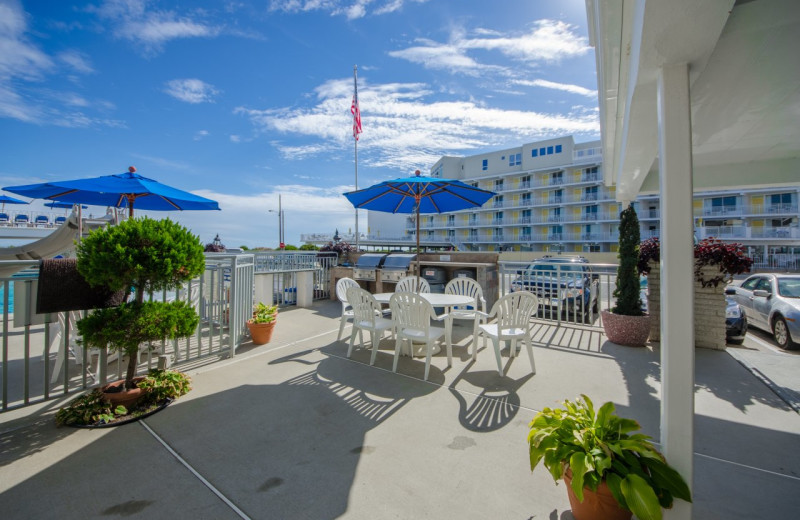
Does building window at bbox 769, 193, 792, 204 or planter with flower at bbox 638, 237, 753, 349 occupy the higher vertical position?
building window at bbox 769, 193, 792, 204

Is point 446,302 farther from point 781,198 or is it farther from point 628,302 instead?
point 781,198

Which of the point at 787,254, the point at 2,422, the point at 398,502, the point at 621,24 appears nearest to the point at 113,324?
the point at 2,422

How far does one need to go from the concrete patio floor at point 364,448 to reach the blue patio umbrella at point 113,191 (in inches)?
85.1

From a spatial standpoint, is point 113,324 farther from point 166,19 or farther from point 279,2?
point 279,2

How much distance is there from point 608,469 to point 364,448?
143 cm

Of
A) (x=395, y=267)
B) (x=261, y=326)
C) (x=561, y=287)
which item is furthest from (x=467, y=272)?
(x=261, y=326)

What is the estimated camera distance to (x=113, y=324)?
244 cm

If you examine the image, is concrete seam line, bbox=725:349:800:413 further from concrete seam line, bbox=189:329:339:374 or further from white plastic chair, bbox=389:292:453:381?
concrete seam line, bbox=189:329:339:374

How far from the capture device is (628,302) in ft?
15.0

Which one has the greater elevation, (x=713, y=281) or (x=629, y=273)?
(x=629, y=273)

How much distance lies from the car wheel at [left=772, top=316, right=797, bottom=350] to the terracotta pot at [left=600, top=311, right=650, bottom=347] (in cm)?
265

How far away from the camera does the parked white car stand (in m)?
5.00

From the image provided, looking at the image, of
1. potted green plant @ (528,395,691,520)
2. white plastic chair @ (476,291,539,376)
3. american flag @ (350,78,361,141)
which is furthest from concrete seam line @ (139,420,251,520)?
american flag @ (350,78,361,141)

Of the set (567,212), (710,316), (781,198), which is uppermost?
(567,212)
